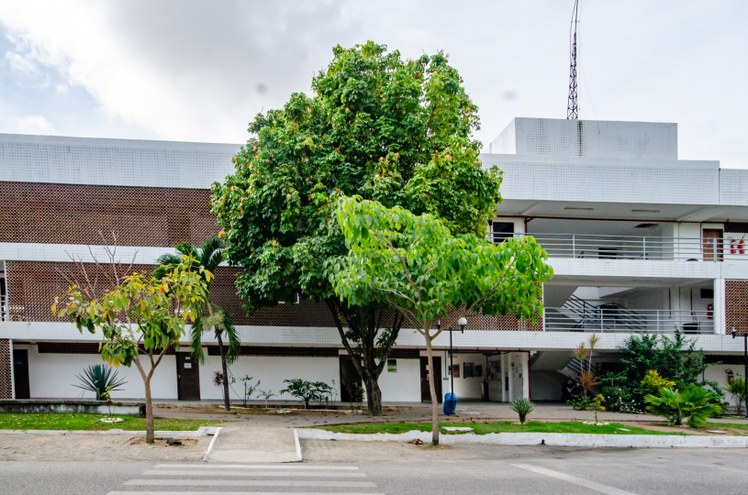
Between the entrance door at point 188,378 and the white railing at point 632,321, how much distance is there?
14.6 m

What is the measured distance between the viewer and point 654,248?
28.9m

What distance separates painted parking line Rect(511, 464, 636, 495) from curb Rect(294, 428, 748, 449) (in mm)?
3876

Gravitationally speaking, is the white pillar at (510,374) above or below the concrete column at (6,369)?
below

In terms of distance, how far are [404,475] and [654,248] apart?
22.1 meters

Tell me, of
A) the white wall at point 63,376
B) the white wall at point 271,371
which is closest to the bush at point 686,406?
the white wall at point 271,371

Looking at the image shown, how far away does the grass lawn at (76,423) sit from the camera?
1531 cm

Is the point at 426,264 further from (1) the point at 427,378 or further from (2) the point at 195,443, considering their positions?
(1) the point at 427,378

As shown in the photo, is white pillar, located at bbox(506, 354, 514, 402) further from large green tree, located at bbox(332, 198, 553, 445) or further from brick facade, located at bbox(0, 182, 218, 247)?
brick facade, located at bbox(0, 182, 218, 247)

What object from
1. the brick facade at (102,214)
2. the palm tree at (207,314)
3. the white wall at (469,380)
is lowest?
the white wall at (469,380)

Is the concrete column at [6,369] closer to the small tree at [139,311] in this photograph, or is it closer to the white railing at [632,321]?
the small tree at [139,311]

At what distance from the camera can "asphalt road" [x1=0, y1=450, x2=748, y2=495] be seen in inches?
364

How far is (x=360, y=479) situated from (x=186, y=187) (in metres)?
17.2

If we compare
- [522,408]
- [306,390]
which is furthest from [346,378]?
[522,408]

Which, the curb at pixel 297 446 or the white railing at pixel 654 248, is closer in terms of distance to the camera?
→ the curb at pixel 297 446
